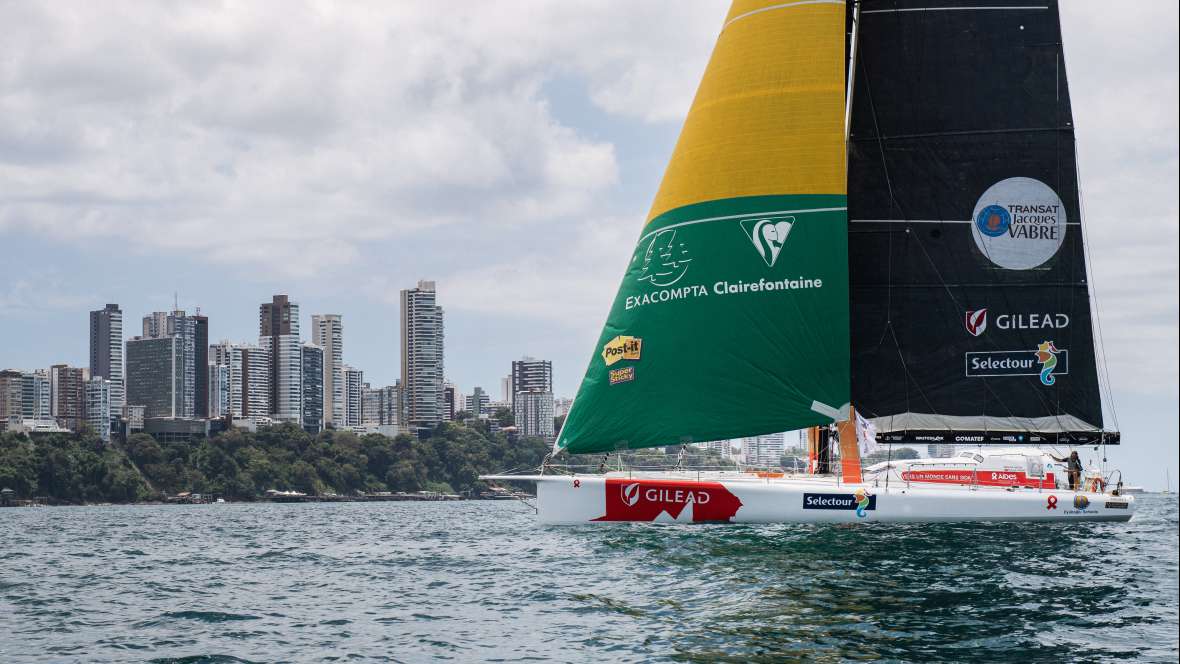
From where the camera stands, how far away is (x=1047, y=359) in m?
28.8

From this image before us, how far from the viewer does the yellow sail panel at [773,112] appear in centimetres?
2802

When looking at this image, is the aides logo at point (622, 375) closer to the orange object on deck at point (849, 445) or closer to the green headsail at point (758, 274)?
the green headsail at point (758, 274)

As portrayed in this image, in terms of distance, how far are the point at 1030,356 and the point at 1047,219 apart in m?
3.36

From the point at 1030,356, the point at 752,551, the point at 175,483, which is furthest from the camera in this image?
the point at 175,483

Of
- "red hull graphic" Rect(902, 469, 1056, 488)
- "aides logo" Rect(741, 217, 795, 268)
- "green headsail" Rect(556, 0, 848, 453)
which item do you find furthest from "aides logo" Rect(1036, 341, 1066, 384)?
"aides logo" Rect(741, 217, 795, 268)

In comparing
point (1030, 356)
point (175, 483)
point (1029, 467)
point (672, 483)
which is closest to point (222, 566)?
point (672, 483)

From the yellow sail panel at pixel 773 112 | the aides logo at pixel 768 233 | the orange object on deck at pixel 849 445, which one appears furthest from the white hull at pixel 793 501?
the yellow sail panel at pixel 773 112

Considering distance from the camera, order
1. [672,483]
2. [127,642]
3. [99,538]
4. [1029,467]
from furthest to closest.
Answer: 1. [99,538]
2. [1029,467]
3. [672,483]
4. [127,642]

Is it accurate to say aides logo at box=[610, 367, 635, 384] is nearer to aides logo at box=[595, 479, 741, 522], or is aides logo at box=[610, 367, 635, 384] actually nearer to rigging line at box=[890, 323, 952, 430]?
aides logo at box=[595, 479, 741, 522]

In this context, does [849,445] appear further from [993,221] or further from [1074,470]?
[993,221]

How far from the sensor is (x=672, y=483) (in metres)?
26.8

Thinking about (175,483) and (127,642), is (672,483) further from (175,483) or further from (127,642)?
(175,483)

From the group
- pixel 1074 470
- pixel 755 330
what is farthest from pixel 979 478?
pixel 755 330

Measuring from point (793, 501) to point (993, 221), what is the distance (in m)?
8.83
